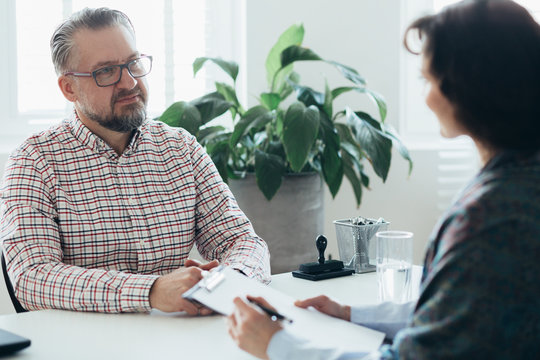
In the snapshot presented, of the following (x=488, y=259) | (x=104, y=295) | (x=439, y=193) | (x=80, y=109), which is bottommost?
(x=439, y=193)

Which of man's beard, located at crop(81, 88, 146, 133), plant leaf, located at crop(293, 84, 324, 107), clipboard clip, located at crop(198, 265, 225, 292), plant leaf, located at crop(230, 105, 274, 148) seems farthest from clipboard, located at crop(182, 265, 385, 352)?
plant leaf, located at crop(293, 84, 324, 107)

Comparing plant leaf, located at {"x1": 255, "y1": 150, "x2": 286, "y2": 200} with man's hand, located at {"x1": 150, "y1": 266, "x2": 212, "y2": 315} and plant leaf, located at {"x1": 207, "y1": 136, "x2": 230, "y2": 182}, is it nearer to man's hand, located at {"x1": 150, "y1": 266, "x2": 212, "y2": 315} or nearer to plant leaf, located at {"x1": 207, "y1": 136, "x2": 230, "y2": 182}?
plant leaf, located at {"x1": 207, "y1": 136, "x2": 230, "y2": 182}

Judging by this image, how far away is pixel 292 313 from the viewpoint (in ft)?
3.80

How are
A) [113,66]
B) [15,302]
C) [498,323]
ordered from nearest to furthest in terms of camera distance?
[498,323] < [15,302] < [113,66]

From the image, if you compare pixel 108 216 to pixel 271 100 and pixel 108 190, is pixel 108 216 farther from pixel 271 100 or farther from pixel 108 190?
pixel 271 100

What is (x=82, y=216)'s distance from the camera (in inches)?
64.0

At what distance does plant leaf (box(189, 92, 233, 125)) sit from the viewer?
8.63 ft

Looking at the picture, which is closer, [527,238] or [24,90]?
[527,238]

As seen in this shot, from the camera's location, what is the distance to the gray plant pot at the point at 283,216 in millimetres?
2703

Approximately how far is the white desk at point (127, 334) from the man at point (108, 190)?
0.16 meters

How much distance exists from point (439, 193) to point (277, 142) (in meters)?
1.43

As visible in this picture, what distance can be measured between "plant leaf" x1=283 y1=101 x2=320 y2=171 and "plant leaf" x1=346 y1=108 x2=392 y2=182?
0.24m

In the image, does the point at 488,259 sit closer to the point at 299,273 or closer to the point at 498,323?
the point at 498,323

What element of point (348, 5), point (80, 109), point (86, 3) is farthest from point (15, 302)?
point (348, 5)
